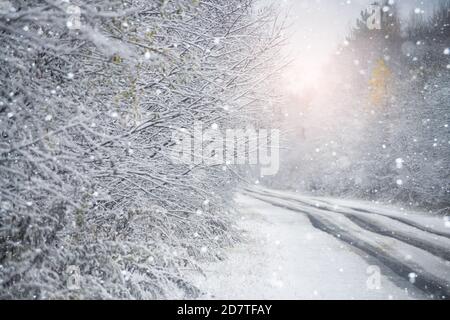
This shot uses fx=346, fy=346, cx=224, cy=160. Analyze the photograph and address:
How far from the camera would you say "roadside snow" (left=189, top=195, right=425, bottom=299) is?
608cm

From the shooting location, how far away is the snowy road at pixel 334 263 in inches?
246

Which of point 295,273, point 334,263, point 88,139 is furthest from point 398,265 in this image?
point 88,139

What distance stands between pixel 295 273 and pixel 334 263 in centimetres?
142

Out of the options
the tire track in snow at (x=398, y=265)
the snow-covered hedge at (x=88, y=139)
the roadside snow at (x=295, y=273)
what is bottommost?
the tire track in snow at (x=398, y=265)

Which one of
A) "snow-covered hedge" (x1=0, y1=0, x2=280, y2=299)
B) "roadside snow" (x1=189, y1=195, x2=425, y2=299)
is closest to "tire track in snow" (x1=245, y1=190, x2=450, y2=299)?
"roadside snow" (x1=189, y1=195, x2=425, y2=299)

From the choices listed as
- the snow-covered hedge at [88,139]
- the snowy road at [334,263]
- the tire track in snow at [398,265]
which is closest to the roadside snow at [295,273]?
the snowy road at [334,263]

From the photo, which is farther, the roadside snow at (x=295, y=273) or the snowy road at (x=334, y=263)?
the snowy road at (x=334, y=263)

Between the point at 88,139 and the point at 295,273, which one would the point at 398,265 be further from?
the point at 88,139

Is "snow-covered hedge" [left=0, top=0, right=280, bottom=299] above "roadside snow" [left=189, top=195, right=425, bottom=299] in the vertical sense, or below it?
above

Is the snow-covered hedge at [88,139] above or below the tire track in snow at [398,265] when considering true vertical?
above

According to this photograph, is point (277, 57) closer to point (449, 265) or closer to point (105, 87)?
point (105, 87)

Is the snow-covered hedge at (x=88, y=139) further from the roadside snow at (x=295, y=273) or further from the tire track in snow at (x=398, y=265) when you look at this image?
the tire track in snow at (x=398, y=265)

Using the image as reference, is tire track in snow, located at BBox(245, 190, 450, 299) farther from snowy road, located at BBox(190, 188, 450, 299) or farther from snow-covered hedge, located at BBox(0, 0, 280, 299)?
snow-covered hedge, located at BBox(0, 0, 280, 299)
